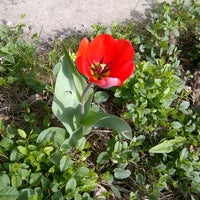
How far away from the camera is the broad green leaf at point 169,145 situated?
6.36 ft

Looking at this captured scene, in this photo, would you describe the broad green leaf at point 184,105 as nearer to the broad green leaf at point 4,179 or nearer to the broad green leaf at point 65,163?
the broad green leaf at point 65,163

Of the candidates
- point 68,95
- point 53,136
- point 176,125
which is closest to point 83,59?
point 68,95

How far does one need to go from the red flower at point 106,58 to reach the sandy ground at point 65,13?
820 millimetres

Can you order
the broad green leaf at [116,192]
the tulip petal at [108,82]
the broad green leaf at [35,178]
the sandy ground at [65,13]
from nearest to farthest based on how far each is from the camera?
the tulip petal at [108,82], the broad green leaf at [35,178], the broad green leaf at [116,192], the sandy ground at [65,13]

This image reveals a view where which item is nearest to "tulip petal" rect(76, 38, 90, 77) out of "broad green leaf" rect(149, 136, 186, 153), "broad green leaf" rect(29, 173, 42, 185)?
"broad green leaf" rect(29, 173, 42, 185)

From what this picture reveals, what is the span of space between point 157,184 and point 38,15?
4.09ft

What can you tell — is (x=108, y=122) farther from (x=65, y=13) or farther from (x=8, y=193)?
(x=65, y=13)

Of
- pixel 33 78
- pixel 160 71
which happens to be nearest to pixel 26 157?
pixel 33 78

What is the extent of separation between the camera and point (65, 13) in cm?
252

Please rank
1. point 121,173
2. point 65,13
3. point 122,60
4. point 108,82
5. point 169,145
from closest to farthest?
point 108,82
point 122,60
point 121,173
point 169,145
point 65,13

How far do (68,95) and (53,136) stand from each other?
20 cm

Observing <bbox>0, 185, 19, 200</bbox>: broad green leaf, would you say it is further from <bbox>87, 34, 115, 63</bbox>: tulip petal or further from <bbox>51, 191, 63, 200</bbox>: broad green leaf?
<bbox>87, 34, 115, 63</bbox>: tulip petal

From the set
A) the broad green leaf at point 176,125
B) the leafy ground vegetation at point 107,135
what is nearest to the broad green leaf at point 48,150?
the leafy ground vegetation at point 107,135

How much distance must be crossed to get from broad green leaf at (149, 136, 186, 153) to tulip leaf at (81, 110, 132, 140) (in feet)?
0.98
